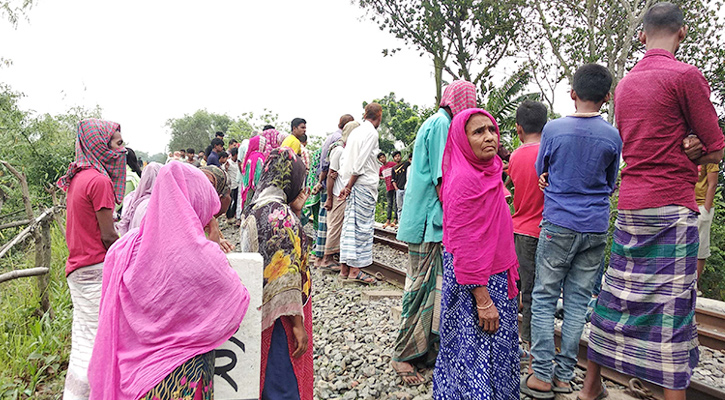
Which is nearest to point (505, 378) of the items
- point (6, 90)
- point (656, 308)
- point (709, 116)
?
point (656, 308)

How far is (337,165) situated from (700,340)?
456 cm

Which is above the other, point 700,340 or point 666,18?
point 666,18

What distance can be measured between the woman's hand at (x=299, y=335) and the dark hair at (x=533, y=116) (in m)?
2.31

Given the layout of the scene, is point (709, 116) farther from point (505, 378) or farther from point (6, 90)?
point (6, 90)

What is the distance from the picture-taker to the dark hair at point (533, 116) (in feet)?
10.9

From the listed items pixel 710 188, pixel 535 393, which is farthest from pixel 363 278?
pixel 710 188

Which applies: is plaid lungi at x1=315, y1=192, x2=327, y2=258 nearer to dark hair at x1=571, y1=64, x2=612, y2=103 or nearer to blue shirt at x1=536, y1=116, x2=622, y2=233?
blue shirt at x1=536, y1=116, x2=622, y2=233

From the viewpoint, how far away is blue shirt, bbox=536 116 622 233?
8.81 ft

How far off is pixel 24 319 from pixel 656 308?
5482mm

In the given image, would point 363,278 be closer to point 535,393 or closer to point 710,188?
point 535,393

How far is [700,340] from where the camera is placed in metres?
3.85

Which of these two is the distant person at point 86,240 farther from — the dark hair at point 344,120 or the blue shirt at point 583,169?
the dark hair at point 344,120

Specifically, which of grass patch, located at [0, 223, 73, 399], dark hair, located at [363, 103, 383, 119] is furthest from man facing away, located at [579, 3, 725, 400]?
grass patch, located at [0, 223, 73, 399]

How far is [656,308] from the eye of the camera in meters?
2.41
